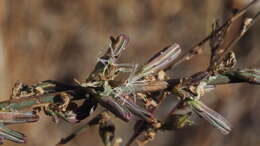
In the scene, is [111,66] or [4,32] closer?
[111,66]

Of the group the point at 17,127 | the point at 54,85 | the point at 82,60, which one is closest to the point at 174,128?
the point at 54,85

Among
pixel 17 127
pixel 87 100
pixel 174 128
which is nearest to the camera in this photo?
pixel 87 100

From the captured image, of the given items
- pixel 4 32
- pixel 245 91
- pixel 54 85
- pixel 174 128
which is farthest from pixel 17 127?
pixel 54 85

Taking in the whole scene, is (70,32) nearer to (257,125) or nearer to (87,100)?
(257,125)

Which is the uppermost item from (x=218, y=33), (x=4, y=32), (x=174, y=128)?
(x=4, y=32)

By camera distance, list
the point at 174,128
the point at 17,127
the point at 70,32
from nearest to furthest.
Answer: the point at 174,128 → the point at 17,127 → the point at 70,32

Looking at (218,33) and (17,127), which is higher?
(218,33)
